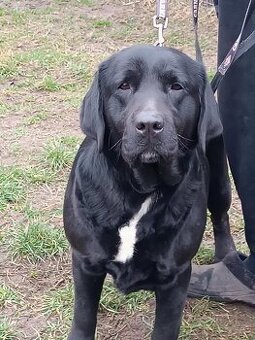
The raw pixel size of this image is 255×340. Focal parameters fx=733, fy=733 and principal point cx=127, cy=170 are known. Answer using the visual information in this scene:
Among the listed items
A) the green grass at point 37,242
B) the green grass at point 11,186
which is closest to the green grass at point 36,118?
the green grass at point 11,186

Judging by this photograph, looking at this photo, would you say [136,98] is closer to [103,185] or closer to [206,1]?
[103,185]

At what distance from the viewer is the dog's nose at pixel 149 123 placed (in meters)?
2.01

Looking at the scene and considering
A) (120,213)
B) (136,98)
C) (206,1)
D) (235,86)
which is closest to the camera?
(136,98)

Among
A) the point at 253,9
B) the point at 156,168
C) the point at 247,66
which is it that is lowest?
the point at 156,168

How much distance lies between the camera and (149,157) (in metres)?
2.10

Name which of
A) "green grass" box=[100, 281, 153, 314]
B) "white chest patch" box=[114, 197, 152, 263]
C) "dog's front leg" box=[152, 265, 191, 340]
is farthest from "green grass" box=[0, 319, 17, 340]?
"white chest patch" box=[114, 197, 152, 263]

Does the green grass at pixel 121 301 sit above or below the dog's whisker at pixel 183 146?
below

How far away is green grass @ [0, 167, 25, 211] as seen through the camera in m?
3.54

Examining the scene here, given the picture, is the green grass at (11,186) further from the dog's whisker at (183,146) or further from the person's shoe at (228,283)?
the dog's whisker at (183,146)

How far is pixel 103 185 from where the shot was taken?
2.29 metres

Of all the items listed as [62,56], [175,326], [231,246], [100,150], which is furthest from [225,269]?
[62,56]

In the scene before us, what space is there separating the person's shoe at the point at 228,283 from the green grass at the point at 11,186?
103 cm

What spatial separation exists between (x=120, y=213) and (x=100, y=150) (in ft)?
0.72

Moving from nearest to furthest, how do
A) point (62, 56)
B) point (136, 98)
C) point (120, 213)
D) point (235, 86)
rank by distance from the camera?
1. point (136, 98)
2. point (120, 213)
3. point (235, 86)
4. point (62, 56)
